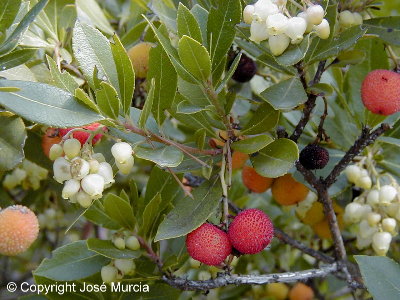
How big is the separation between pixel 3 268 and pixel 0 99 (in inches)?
71.9

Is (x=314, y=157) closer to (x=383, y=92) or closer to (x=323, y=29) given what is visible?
(x=383, y=92)

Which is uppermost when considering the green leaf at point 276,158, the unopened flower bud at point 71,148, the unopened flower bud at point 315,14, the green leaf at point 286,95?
the unopened flower bud at point 315,14

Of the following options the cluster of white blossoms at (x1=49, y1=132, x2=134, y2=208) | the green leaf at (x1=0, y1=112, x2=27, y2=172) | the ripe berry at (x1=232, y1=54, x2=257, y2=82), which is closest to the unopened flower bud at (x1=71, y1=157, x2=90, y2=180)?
the cluster of white blossoms at (x1=49, y1=132, x2=134, y2=208)

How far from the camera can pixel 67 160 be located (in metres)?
1.14

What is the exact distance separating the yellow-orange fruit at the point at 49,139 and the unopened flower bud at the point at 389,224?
32.7 inches

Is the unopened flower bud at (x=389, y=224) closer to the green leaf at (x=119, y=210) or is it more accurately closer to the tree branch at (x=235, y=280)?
the tree branch at (x=235, y=280)

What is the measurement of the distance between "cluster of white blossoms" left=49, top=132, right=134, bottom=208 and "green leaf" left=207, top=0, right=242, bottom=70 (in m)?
0.27

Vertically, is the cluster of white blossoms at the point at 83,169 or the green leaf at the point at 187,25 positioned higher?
the green leaf at the point at 187,25

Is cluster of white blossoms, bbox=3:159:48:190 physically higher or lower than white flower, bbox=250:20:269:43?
lower

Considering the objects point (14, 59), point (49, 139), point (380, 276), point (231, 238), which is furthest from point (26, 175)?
point (380, 276)

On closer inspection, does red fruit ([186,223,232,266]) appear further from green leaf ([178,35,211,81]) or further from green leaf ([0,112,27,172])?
green leaf ([0,112,27,172])

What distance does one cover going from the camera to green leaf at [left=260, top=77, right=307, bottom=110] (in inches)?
47.6

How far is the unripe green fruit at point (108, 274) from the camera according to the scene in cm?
141

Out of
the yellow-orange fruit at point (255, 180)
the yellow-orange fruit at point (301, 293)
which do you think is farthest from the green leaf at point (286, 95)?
the yellow-orange fruit at point (301, 293)
